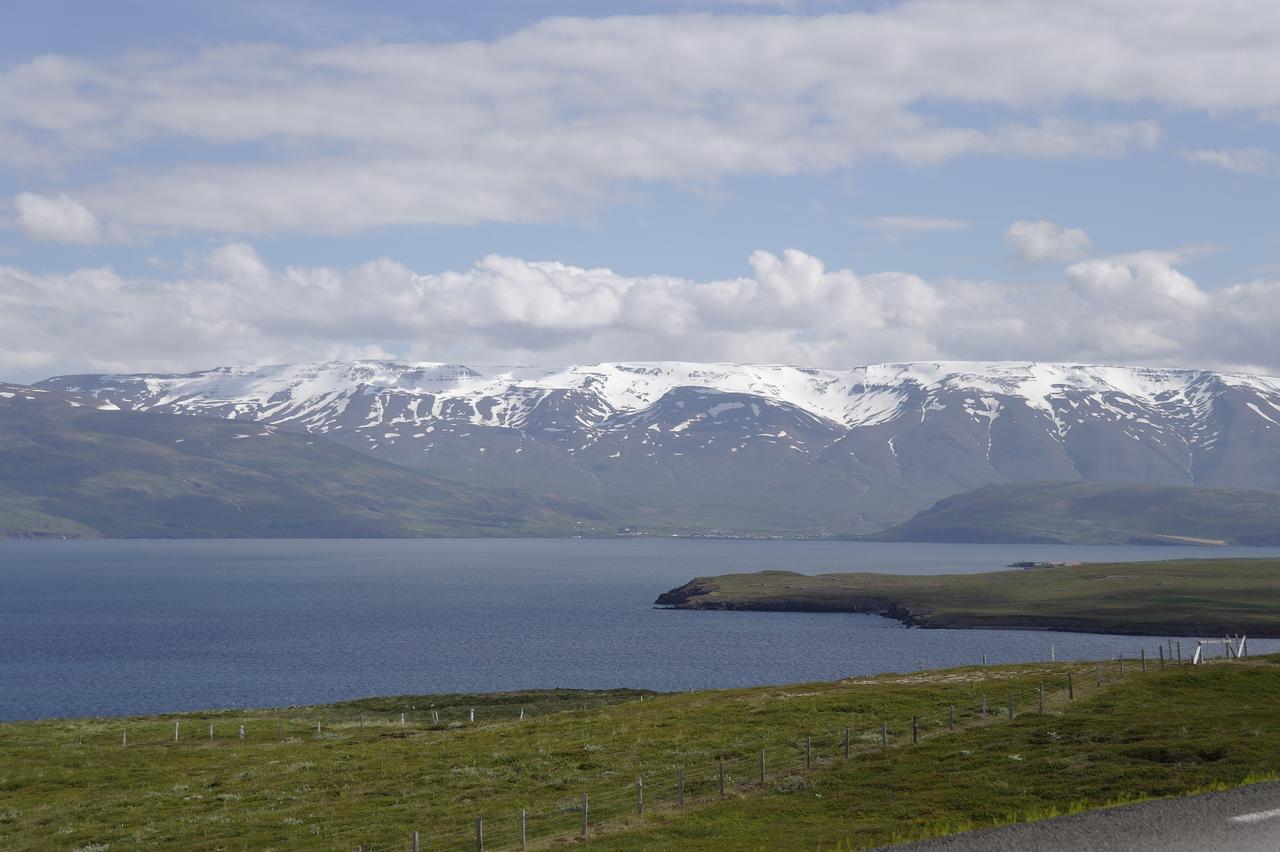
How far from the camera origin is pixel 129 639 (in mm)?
192375

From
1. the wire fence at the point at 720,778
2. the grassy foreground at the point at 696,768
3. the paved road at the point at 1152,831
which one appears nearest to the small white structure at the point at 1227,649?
the wire fence at the point at 720,778

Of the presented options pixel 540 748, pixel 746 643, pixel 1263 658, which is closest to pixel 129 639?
pixel 746 643

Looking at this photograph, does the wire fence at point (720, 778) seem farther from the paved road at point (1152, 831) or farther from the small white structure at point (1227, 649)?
the paved road at point (1152, 831)

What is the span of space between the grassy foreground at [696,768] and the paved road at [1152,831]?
3.10m

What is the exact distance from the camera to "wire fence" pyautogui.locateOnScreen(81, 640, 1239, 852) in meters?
45.2

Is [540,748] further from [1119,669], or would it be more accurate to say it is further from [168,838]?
[1119,669]

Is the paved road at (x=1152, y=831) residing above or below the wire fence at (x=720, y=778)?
above

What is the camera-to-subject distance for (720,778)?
161 feet

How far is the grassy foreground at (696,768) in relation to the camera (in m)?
43.9

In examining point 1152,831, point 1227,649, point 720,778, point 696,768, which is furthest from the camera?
point 1227,649

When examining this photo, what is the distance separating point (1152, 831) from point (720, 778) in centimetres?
1769

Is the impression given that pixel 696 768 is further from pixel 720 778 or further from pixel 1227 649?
pixel 1227 649

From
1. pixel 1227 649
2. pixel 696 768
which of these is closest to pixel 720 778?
pixel 696 768

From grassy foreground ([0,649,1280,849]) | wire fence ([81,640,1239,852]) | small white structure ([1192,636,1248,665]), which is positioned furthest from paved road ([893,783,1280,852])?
small white structure ([1192,636,1248,665])
